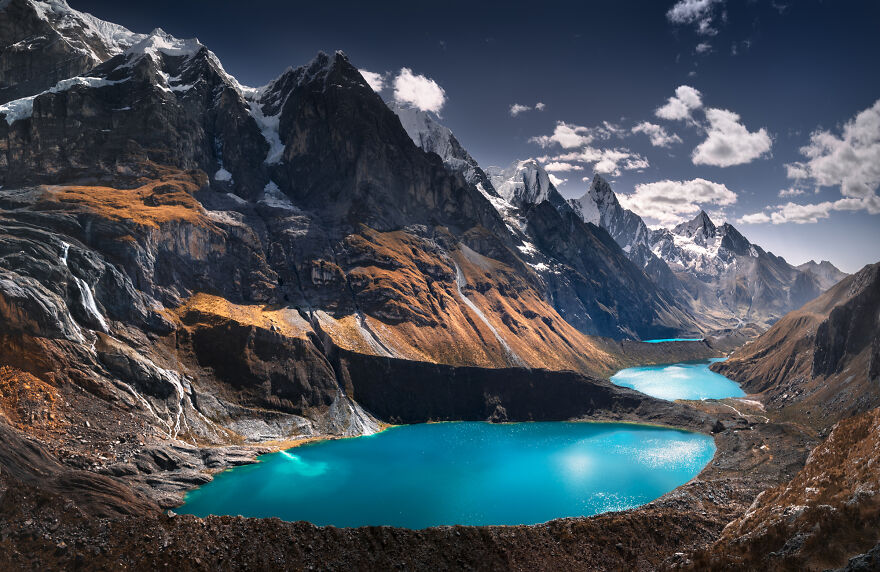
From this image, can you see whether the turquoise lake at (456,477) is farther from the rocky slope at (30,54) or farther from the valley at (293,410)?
the rocky slope at (30,54)

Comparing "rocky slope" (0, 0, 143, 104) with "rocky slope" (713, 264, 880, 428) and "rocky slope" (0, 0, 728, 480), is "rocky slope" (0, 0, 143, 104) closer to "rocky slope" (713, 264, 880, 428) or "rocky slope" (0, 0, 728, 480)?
"rocky slope" (0, 0, 728, 480)

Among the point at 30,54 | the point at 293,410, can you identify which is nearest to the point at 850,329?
the point at 293,410

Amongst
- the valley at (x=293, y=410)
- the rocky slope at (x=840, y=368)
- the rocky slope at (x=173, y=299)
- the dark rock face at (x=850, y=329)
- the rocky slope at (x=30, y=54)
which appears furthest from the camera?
the rocky slope at (x=30, y=54)

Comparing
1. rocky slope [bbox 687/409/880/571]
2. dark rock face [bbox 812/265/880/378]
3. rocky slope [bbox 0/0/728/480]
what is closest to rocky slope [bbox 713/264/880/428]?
dark rock face [bbox 812/265/880/378]

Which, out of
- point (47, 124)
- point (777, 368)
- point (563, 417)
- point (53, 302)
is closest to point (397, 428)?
point (563, 417)

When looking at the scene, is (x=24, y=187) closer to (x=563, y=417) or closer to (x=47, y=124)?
(x=47, y=124)

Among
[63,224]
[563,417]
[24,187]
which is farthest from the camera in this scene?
[563,417]

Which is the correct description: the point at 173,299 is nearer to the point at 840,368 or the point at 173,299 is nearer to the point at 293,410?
the point at 293,410

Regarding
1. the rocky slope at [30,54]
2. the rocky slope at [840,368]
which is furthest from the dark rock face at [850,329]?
the rocky slope at [30,54]
